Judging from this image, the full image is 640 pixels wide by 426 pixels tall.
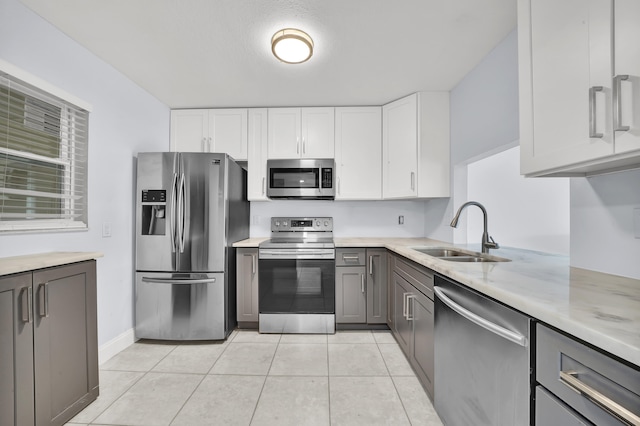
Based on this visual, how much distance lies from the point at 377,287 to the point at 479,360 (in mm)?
1626

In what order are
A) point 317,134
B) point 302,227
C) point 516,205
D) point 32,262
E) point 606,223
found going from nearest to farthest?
point 606,223 → point 32,262 → point 516,205 → point 317,134 → point 302,227

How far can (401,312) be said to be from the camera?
2.23 meters

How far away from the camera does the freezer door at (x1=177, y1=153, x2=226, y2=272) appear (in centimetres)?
242

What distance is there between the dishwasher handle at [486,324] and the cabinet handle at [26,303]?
203cm

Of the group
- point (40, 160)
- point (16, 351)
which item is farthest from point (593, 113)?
point (40, 160)

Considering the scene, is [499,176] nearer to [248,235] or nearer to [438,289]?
[438,289]

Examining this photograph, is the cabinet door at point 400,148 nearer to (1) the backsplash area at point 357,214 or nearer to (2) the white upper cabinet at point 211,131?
(1) the backsplash area at point 357,214

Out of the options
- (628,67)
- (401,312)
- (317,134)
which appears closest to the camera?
(628,67)

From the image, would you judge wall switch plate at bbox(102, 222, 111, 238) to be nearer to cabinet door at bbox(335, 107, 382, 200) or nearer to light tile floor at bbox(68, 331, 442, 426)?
light tile floor at bbox(68, 331, 442, 426)

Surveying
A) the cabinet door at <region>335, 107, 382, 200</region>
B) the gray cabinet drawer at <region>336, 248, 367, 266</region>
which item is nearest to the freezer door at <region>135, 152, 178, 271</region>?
the gray cabinet drawer at <region>336, 248, 367, 266</region>

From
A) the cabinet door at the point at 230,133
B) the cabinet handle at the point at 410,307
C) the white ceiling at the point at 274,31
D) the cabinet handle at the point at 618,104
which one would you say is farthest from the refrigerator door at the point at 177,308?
the cabinet handle at the point at 618,104

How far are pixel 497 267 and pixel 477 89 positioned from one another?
1.64m

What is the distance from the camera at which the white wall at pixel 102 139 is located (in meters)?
1.62

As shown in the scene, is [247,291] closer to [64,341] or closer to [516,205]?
[64,341]
